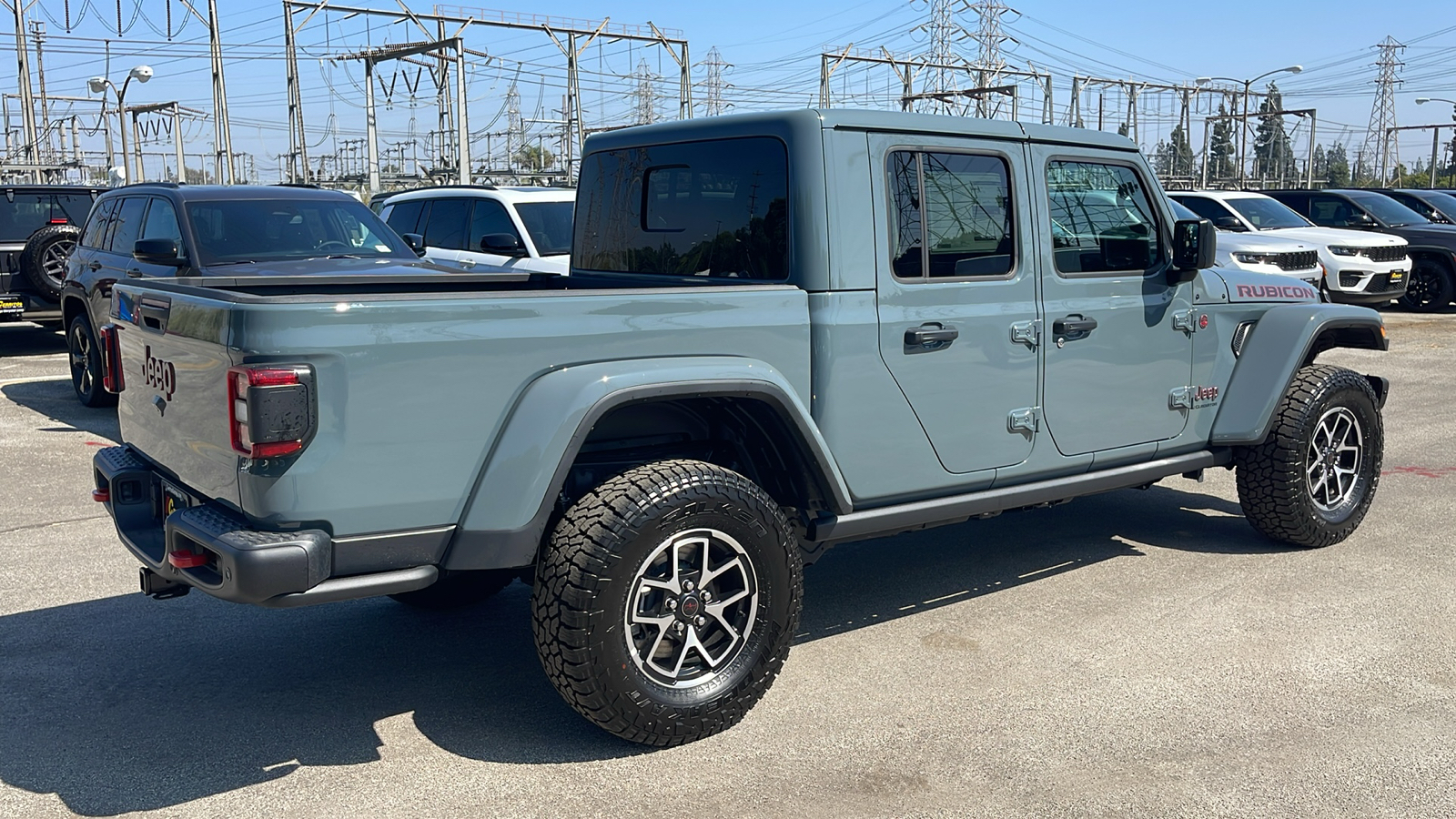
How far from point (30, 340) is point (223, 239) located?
327 inches

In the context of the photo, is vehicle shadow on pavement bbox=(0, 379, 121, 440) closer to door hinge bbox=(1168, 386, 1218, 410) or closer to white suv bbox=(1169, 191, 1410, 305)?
door hinge bbox=(1168, 386, 1218, 410)

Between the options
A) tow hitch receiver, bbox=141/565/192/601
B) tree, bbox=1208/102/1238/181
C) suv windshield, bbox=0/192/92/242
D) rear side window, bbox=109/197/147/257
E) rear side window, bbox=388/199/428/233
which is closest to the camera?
tow hitch receiver, bbox=141/565/192/601

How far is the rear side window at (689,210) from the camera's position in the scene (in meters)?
4.30

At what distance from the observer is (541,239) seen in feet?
34.8

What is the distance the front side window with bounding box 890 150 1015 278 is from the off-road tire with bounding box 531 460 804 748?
43.7 inches

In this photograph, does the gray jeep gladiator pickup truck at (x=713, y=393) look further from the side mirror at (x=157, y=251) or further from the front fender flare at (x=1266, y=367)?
the side mirror at (x=157, y=251)

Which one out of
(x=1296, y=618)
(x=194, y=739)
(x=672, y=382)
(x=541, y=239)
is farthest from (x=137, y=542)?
(x=541, y=239)

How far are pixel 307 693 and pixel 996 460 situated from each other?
2588 millimetres

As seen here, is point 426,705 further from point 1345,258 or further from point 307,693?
point 1345,258

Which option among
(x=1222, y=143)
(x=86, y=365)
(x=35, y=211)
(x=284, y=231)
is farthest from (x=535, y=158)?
(x=284, y=231)

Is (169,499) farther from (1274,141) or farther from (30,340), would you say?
(1274,141)

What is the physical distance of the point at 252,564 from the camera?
125 inches

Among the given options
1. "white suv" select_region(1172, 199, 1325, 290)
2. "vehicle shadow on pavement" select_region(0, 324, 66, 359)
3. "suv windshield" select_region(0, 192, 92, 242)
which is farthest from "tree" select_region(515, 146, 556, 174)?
"white suv" select_region(1172, 199, 1325, 290)

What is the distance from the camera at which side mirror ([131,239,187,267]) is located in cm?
838
